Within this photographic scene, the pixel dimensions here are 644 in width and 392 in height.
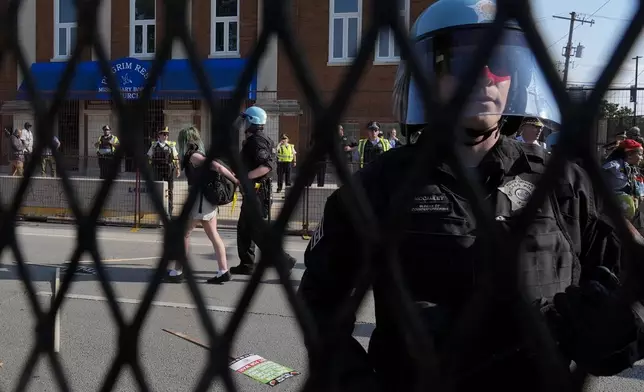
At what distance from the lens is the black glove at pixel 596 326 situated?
2.39 feet

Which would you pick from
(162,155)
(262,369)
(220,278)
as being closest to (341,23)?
(162,155)

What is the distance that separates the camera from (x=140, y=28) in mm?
19453

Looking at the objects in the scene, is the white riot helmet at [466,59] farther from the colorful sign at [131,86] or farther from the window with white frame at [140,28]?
the window with white frame at [140,28]

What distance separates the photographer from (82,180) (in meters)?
9.27

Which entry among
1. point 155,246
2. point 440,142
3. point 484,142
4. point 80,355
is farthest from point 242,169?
point 155,246

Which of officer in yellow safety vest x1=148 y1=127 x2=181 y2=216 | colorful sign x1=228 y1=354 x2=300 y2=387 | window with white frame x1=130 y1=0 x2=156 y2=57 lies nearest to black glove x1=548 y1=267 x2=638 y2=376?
colorful sign x1=228 y1=354 x2=300 y2=387

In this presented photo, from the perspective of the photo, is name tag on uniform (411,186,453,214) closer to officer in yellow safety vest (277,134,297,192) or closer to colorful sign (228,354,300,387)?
colorful sign (228,354,300,387)

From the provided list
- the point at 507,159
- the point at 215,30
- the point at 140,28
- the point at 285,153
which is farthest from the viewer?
the point at 140,28

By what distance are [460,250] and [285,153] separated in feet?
42.0

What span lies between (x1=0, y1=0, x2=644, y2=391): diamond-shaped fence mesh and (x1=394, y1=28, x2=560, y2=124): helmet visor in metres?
0.40

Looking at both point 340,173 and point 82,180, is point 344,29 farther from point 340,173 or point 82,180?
point 340,173

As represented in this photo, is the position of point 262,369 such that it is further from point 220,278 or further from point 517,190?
point 517,190

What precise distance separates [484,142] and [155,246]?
7.52 metres

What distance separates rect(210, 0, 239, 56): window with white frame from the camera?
18.4 meters
